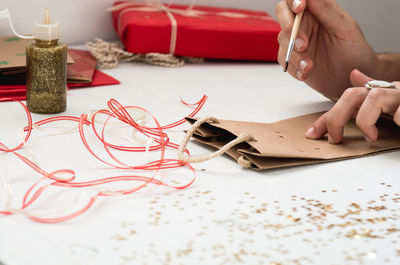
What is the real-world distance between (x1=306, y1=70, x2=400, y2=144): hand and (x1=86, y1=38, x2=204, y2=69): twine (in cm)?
52

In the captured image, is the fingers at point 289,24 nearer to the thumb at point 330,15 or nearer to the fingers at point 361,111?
the thumb at point 330,15

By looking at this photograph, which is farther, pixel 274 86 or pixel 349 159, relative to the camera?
pixel 274 86

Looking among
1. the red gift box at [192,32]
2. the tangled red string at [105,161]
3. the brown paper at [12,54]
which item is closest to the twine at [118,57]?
the red gift box at [192,32]

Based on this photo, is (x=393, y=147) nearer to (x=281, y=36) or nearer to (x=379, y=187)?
(x=379, y=187)

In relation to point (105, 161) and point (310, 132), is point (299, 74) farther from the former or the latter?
point (105, 161)

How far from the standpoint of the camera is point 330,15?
41.9 inches

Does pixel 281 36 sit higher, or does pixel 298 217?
pixel 281 36

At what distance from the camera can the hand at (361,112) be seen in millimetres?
862

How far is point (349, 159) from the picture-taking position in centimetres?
85

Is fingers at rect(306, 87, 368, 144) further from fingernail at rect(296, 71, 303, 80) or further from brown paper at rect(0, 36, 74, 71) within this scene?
brown paper at rect(0, 36, 74, 71)

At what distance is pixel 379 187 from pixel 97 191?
0.37 metres

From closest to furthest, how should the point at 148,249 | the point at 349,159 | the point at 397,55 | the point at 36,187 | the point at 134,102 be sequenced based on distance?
the point at 148,249, the point at 36,187, the point at 349,159, the point at 134,102, the point at 397,55

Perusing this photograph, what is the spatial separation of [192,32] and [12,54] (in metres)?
0.41

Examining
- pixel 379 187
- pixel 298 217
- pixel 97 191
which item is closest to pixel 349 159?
pixel 379 187
